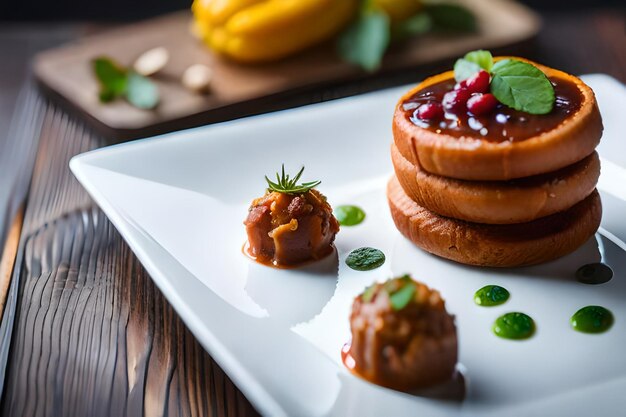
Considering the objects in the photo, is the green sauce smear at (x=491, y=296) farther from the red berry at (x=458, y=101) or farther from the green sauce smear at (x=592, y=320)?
the red berry at (x=458, y=101)

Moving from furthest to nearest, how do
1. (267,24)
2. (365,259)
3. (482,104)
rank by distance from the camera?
1. (267,24)
2. (365,259)
3. (482,104)

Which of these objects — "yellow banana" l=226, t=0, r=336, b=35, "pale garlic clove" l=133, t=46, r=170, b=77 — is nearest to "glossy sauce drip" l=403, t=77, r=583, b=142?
"yellow banana" l=226, t=0, r=336, b=35

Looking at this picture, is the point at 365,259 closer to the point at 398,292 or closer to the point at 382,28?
the point at 398,292

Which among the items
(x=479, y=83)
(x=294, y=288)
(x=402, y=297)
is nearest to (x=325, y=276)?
(x=294, y=288)

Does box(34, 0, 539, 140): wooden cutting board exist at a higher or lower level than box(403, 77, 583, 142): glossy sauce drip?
lower

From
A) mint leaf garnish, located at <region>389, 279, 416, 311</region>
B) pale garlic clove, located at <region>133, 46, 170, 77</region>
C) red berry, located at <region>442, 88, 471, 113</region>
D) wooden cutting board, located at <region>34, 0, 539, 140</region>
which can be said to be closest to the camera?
mint leaf garnish, located at <region>389, 279, 416, 311</region>

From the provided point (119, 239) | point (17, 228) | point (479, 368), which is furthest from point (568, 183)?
point (17, 228)

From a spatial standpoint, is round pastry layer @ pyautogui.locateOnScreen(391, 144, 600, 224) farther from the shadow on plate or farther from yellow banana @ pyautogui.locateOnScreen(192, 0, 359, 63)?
yellow banana @ pyautogui.locateOnScreen(192, 0, 359, 63)

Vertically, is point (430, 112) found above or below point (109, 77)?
above
